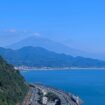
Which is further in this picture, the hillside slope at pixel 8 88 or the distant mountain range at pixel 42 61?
the distant mountain range at pixel 42 61

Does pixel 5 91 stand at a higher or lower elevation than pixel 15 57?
lower

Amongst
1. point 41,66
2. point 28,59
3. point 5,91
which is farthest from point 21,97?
point 28,59

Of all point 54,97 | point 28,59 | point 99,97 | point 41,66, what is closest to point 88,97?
point 99,97

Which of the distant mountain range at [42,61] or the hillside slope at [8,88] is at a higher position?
the distant mountain range at [42,61]

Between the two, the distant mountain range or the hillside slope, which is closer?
the hillside slope

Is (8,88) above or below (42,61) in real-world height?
below

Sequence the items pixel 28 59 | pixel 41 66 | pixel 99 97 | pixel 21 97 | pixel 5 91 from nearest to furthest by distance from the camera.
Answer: pixel 5 91
pixel 21 97
pixel 99 97
pixel 41 66
pixel 28 59

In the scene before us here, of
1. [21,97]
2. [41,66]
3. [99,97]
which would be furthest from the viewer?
[41,66]

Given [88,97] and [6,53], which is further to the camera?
[6,53]

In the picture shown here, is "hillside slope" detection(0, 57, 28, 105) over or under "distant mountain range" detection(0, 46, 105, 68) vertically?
under

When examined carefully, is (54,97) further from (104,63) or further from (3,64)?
(104,63)

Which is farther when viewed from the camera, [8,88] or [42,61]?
[42,61]
